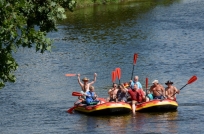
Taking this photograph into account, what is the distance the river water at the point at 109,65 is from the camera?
24.0 metres

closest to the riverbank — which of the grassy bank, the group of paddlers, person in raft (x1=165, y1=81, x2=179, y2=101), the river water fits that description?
the grassy bank

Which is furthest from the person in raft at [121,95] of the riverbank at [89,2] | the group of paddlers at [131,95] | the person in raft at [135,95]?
the riverbank at [89,2]

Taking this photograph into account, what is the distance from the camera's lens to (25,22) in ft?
49.3

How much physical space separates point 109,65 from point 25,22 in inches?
910

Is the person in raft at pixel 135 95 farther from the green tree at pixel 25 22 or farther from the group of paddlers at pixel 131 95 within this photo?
the green tree at pixel 25 22

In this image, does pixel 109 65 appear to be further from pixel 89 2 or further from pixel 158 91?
pixel 89 2

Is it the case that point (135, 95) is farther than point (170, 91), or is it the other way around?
point (170, 91)

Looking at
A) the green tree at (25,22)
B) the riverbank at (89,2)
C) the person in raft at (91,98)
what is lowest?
the person in raft at (91,98)

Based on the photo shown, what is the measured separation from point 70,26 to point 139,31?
22.9ft

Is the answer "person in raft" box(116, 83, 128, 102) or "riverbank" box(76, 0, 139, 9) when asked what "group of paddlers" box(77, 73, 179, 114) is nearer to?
"person in raft" box(116, 83, 128, 102)

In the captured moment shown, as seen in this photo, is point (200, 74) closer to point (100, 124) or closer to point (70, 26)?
point (100, 124)

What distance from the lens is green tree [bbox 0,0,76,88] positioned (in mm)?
14594

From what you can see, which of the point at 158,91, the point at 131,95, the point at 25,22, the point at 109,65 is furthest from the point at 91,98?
the point at 109,65

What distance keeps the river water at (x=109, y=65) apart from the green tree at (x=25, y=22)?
7.72 meters
